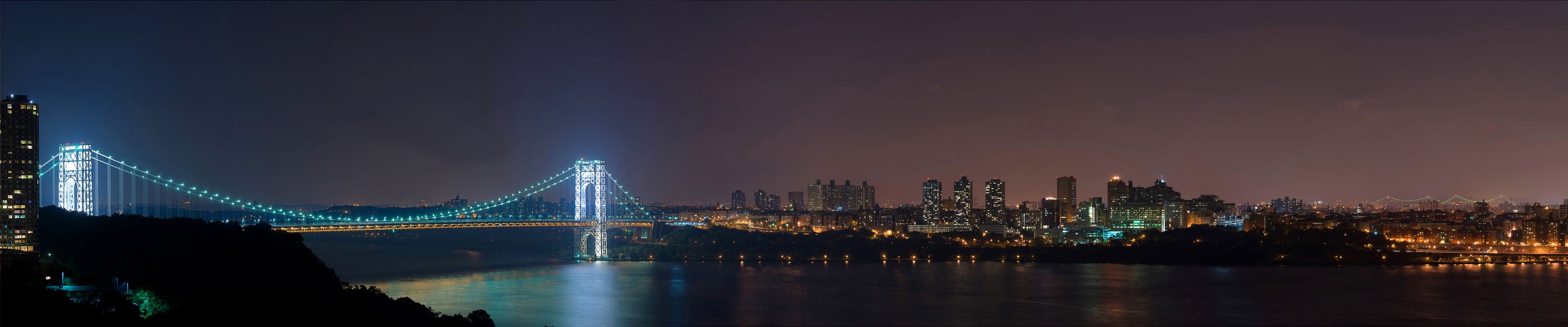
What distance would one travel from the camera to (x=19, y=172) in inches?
505

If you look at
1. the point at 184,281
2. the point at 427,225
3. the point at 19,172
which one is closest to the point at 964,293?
the point at 427,225

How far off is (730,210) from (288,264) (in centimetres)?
5340

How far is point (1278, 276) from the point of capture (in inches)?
1039

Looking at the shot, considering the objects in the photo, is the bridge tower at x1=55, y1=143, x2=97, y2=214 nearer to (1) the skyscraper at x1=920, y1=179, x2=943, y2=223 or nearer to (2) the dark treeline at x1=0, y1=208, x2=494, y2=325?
(2) the dark treeline at x1=0, y1=208, x2=494, y2=325

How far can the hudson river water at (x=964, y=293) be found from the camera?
56.5 ft

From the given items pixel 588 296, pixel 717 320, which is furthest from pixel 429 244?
pixel 717 320

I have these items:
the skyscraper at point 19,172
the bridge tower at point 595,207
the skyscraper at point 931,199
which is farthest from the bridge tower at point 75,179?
the skyscraper at point 931,199

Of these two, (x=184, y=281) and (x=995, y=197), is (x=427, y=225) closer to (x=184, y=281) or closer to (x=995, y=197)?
(x=184, y=281)

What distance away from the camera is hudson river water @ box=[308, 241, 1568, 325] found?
17.2 m

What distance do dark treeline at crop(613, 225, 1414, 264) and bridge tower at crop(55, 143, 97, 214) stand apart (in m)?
14.5

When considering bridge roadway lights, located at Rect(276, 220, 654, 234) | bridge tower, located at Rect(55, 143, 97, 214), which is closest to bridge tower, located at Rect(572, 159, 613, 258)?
bridge roadway lights, located at Rect(276, 220, 654, 234)

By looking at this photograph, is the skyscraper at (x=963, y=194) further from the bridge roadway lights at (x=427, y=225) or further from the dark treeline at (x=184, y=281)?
the dark treeline at (x=184, y=281)

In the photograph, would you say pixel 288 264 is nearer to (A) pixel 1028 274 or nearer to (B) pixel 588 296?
(B) pixel 588 296

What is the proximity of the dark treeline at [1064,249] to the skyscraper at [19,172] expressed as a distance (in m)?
18.2
